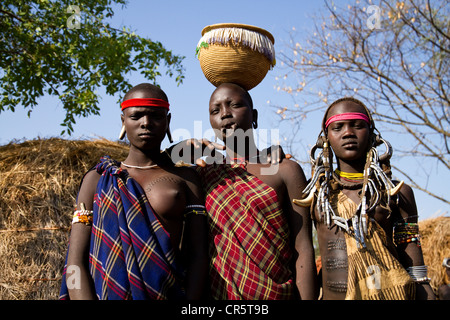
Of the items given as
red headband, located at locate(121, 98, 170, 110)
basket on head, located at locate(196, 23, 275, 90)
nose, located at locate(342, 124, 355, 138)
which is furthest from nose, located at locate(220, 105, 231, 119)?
nose, located at locate(342, 124, 355, 138)

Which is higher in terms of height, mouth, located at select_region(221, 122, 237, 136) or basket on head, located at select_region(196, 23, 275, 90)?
basket on head, located at select_region(196, 23, 275, 90)

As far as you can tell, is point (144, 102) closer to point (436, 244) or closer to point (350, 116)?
point (350, 116)

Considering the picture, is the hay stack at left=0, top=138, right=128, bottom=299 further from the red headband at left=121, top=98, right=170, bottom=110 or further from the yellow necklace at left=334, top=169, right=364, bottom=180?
the yellow necklace at left=334, top=169, right=364, bottom=180

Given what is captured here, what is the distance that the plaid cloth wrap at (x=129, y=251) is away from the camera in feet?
7.95

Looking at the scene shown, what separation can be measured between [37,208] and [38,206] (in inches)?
0.9

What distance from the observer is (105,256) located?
2.47m

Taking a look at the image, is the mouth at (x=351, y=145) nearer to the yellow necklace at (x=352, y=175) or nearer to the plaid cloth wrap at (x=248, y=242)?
the yellow necklace at (x=352, y=175)

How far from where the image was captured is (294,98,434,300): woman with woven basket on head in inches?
101

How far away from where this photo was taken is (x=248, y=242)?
269cm

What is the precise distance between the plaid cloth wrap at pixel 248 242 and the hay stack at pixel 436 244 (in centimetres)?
583

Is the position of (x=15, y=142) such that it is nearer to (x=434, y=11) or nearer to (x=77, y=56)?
(x=77, y=56)

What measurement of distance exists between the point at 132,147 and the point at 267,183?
2.80 ft

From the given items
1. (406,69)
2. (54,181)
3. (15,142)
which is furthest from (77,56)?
(406,69)

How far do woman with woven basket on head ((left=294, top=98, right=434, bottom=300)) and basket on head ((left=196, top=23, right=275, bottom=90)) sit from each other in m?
0.60
